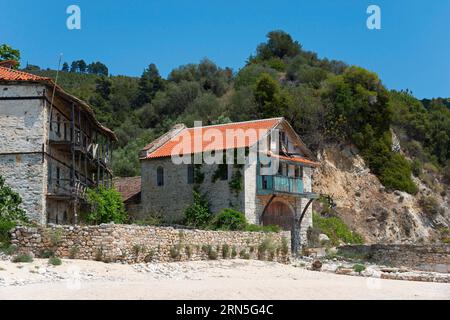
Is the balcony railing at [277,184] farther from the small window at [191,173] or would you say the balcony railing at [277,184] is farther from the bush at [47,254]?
the bush at [47,254]

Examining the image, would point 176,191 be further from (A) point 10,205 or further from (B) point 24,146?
(A) point 10,205

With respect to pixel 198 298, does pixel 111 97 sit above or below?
above

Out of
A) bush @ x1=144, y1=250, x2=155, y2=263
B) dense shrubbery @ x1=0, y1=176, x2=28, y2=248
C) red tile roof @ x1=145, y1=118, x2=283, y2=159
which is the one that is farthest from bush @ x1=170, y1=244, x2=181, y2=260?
red tile roof @ x1=145, y1=118, x2=283, y2=159

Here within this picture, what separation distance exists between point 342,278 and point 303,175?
16655mm

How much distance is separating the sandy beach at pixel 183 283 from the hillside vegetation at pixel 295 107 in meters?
28.5

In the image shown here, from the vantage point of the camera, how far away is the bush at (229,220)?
36500 millimetres

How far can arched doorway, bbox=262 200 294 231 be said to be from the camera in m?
42.2

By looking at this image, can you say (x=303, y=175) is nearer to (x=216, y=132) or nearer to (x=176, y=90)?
(x=216, y=132)

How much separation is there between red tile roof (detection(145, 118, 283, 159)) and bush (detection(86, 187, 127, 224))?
4841 millimetres

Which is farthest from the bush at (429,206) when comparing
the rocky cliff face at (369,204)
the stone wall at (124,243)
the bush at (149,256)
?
the bush at (149,256)

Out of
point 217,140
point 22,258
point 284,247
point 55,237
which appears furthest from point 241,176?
point 22,258

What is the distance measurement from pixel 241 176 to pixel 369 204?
61.1 feet

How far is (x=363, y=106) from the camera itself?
5659 centimetres
